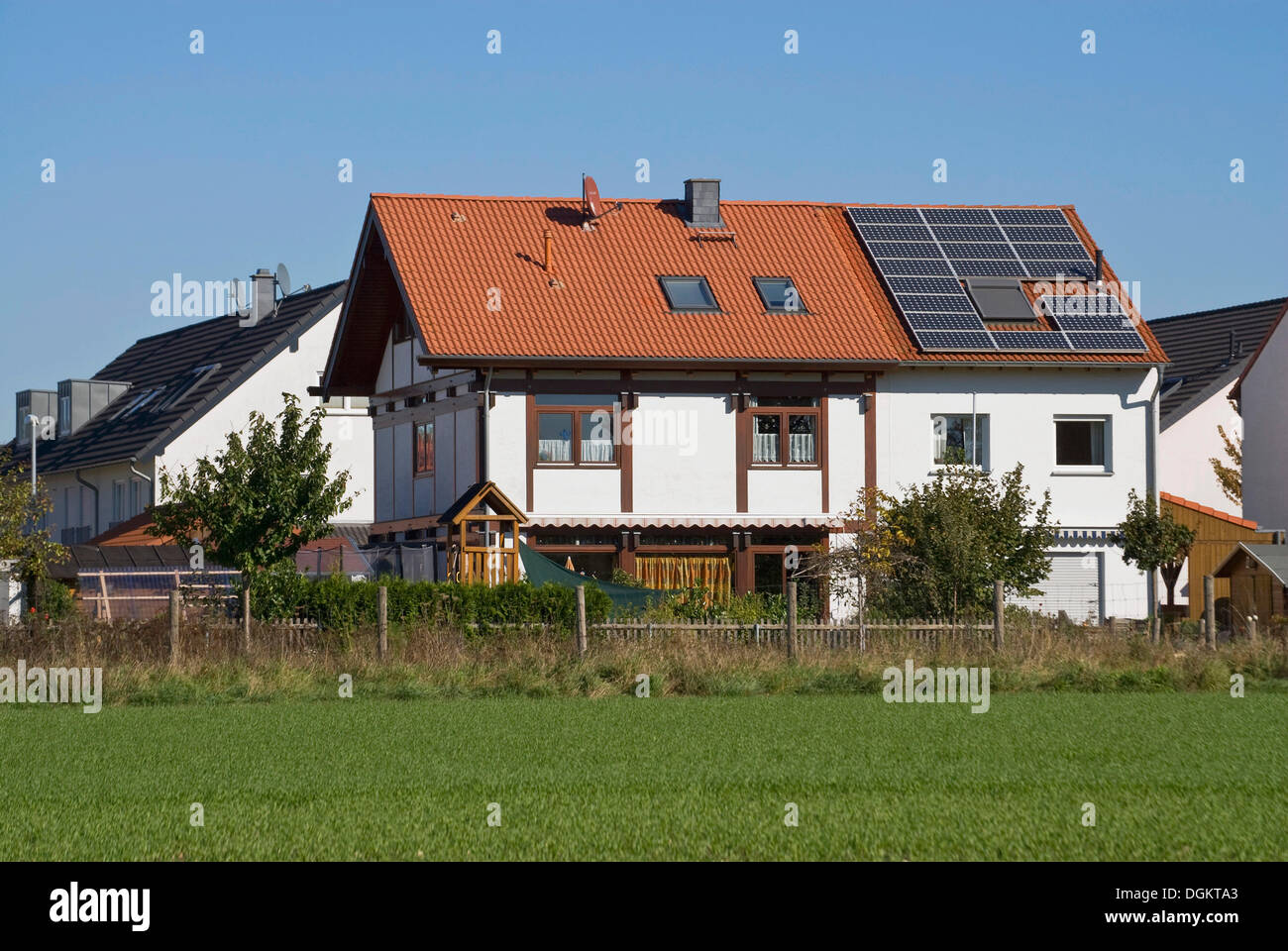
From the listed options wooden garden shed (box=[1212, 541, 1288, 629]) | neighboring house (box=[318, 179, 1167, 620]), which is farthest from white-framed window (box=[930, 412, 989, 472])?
wooden garden shed (box=[1212, 541, 1288, 629])

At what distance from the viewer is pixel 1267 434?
1917 inches

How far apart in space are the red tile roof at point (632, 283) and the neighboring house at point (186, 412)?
11218 millimetres

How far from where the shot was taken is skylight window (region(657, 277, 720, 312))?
3850cm

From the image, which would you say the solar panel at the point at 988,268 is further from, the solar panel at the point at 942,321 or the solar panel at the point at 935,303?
the solar panel at the point at 942,321

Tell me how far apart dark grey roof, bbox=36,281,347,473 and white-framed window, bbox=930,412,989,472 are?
1941 cm

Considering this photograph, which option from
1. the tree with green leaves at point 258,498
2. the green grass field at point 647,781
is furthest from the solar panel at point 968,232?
the green grass field at point 647,781

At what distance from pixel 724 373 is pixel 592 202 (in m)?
5.91

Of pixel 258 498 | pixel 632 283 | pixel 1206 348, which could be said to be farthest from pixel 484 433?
pixel 1206 348

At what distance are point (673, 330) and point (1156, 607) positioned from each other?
1133cm

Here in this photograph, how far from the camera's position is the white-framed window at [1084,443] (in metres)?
39.6

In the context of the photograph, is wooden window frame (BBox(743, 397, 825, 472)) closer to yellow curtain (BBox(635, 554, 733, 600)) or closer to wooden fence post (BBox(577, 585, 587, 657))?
yellow curtain (BBox(635, 554, 733, 600))

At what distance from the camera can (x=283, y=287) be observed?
189ft

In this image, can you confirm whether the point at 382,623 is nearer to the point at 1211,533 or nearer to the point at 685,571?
the point at 685,571

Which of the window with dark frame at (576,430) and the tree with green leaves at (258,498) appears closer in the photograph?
the tree with green leaves at (258,498)
